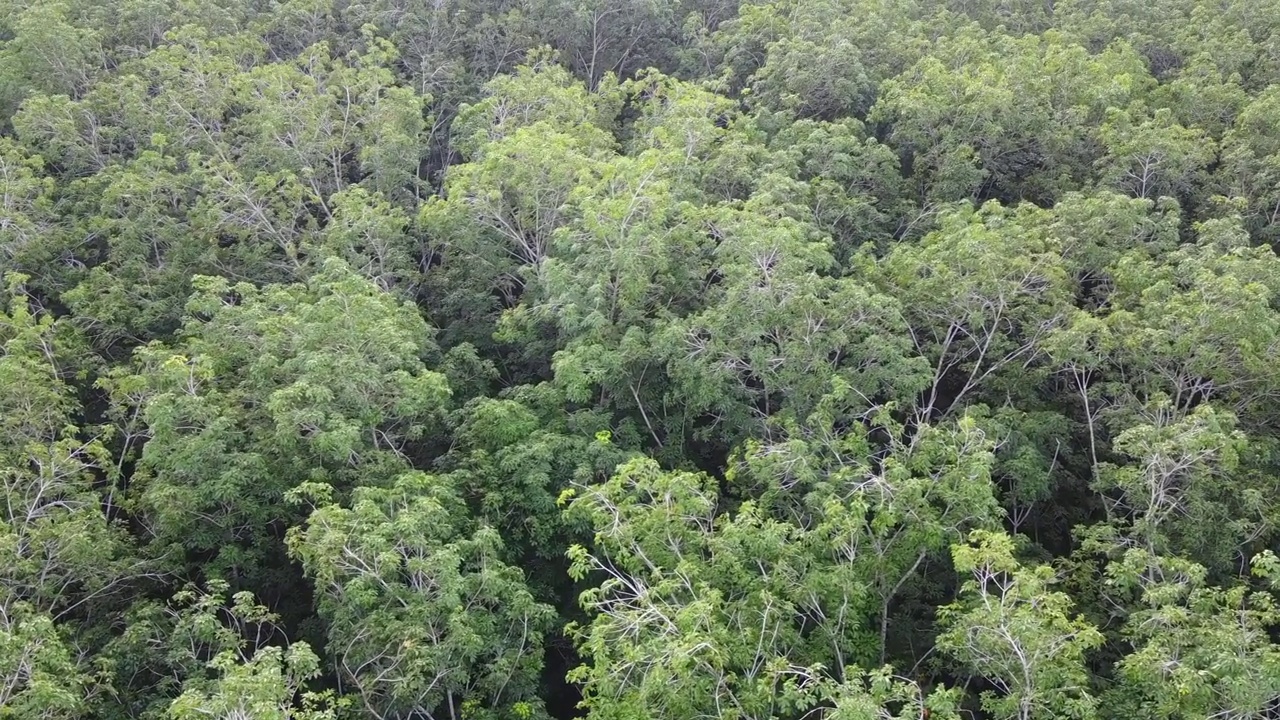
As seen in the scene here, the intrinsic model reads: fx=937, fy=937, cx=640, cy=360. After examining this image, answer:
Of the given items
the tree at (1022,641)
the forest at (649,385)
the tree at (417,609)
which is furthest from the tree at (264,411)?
the tree at (1022,641)

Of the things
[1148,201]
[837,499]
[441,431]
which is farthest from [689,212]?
[1148,201]

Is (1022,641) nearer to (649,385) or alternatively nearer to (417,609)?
(417,609)

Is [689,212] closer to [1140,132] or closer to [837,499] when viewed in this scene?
[837,499]

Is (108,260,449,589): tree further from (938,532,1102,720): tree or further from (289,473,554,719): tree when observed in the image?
(938,532,1102,720): tree

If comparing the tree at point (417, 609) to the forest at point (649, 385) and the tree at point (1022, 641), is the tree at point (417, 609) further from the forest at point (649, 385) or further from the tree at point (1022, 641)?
the tree at point (1022, 641)

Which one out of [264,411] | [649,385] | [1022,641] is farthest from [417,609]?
Answer: [1022,641]

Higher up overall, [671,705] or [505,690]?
[671,705]

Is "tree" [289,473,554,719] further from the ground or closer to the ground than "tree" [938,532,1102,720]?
closer to the ground

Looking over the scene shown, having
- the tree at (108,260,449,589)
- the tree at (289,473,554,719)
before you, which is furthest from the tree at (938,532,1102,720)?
the tree at (108,260,449,589)
